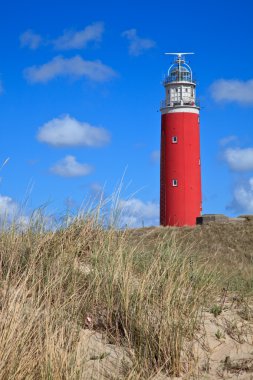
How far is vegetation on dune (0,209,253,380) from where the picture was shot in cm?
409

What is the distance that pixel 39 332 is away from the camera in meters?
4.20

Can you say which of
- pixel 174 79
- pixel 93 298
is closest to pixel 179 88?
pixel 174 79

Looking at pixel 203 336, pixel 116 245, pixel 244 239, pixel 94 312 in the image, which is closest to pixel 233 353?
pixel 203 336

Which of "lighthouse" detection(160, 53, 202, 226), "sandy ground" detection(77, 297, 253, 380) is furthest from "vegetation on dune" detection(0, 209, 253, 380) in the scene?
"lighthouse" detection(160, 53, 202, 226)

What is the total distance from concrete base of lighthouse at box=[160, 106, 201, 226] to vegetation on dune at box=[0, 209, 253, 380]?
2808 centimetres

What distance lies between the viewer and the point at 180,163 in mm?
35344

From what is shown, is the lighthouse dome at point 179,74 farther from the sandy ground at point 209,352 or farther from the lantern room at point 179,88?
the sandy ground at point 209,352

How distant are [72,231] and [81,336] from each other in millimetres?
1812

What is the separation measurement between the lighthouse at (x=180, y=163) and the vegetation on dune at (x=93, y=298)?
27.7m

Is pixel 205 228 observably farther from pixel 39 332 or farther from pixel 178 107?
pixel 39 332

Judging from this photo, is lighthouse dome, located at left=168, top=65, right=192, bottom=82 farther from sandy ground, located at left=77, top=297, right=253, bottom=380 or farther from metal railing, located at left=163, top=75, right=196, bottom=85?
sandy ground, located at left=77, top=297, right=253, bottom=380

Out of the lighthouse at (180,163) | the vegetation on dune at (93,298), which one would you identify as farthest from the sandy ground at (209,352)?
the lighthouse at (180,163)

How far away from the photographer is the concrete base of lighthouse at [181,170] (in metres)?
35.0

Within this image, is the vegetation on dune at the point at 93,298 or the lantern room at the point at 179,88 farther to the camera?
the lantern room at the point at 179,88
